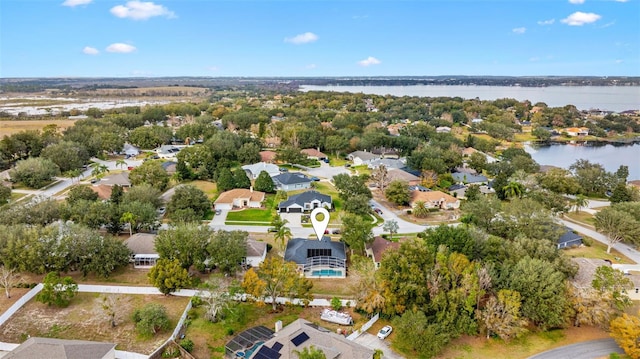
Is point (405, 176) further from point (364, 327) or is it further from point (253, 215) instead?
point (364, 327)

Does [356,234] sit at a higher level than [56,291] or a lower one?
higher

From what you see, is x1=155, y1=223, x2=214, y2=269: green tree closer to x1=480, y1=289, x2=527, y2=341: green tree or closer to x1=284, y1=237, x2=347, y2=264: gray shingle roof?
x1=284, y1=237, x2=347, y2=264: gray shingle roof

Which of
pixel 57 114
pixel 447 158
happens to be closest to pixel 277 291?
pixel 447 158

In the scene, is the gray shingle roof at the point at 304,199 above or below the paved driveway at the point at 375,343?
above

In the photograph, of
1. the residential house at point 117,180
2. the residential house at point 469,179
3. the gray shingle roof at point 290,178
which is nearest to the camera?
the residential house at point 117,180

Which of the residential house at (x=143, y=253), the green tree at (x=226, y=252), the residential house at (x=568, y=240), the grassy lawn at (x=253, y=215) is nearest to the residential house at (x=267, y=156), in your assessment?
the grassy lawn at (x=253, y=215)

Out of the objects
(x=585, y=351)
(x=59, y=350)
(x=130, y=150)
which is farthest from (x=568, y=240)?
(x=130, y=150)

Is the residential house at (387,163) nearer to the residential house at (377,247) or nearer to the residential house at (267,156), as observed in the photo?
the residential house at (267,156)
